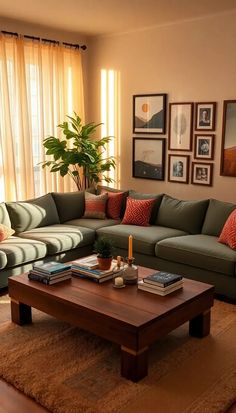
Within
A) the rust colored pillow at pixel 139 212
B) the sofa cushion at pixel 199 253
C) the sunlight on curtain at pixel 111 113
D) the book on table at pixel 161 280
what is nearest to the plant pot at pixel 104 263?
the book on table at pixel 161 280

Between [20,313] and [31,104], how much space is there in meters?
2.99

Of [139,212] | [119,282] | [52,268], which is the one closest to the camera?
[119,282]

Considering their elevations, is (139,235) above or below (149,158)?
below

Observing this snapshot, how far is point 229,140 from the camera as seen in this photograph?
185 inches

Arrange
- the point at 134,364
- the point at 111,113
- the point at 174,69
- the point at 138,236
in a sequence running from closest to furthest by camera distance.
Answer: the point at 134,364 < the point at 138,236 < the point at 174,69 < the point at 111,113

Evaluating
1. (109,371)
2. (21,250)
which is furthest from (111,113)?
(109,371)

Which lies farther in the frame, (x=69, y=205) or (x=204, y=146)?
(x=69, y=205)

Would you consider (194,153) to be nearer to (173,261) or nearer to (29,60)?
(173,261)

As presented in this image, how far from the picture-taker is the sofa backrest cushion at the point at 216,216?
4.31 metres

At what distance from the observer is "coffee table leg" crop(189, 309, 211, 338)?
10.1 feet

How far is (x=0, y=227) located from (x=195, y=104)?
262cm

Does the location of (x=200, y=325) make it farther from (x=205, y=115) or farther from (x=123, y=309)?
(x=205, y=115)

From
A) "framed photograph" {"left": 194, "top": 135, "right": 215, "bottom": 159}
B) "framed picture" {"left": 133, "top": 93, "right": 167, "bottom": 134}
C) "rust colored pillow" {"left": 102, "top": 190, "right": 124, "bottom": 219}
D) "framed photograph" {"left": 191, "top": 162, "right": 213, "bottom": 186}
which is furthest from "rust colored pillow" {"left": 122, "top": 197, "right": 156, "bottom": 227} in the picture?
"framed picture" {"left": 133, "top": 93, "right": 167, "bottom": 134}

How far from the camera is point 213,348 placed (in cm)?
295
